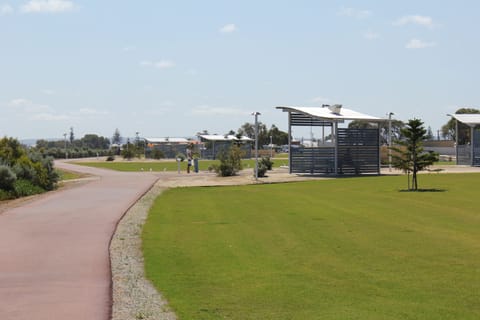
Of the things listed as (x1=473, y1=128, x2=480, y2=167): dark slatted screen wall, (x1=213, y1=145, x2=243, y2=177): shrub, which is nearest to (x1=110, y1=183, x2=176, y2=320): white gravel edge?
(x1=213, y1=145, x2=243, y2=177): shrub

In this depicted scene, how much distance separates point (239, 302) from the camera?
8891 millimetres

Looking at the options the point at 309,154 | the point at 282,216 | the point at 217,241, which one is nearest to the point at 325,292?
the point at 217,241

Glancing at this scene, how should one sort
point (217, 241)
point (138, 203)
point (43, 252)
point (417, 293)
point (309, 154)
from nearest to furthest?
point (417, 293)
point (43, 252)
point (217, 241)
point (138, 203)
point (309, 154)

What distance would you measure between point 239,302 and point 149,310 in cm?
122

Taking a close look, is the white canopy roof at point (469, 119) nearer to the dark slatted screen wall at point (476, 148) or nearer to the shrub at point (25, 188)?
the dark slatted screen wall at point (476, 148)

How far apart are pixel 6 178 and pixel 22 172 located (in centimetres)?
374

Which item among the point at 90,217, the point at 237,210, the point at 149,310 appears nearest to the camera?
the point at 149,310

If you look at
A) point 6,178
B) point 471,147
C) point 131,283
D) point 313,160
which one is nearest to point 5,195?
point 6,178

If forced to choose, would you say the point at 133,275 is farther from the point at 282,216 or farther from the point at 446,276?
the point at 282,216

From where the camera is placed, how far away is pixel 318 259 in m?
12.0

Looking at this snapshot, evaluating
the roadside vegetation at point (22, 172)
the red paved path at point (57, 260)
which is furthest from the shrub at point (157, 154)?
the red paved path at point (57, 260)

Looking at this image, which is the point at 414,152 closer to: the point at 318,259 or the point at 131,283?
the point at 318,259

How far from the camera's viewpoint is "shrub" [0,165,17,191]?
1156 inches

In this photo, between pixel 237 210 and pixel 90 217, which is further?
pixel 237 210
